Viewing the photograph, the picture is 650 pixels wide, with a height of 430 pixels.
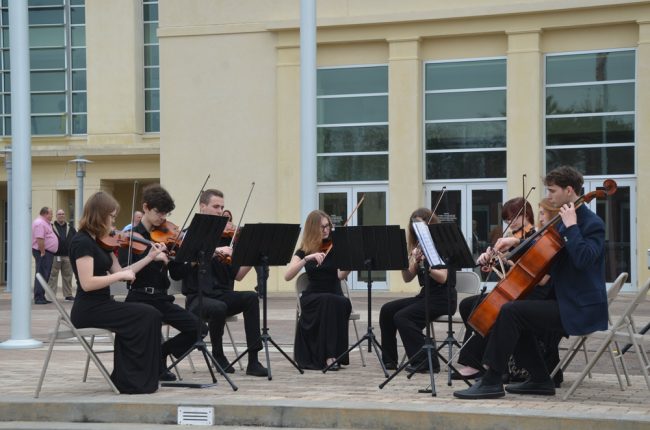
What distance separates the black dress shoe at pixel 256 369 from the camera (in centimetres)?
952

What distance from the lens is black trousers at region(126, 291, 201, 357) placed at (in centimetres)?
915

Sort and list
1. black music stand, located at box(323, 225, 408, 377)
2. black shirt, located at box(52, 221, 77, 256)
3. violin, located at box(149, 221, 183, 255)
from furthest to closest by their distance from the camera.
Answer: black shirt, located at box(52, 221, 77, 256) → black music stand, located at box(323, 225, 408, 377) → violin, located at box(149, 221, 183, 255)

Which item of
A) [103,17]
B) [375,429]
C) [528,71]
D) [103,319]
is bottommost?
[375,429]

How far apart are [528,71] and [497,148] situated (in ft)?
5.67

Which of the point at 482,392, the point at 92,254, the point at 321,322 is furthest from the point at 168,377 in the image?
the point at 482,392

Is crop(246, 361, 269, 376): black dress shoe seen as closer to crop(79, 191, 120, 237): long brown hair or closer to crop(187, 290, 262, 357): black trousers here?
crop(187, 290, 262, 357): black trousers

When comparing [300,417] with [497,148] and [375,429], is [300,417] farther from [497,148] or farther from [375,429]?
[497,148]

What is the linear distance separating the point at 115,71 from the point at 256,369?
21.0m

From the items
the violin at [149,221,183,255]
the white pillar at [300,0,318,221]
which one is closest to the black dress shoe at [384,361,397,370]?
the violin at [149,221,183,255]

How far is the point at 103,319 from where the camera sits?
843cm

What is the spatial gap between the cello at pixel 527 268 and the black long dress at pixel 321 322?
6.99 ft

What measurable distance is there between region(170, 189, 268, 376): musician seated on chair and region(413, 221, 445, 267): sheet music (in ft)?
6.10

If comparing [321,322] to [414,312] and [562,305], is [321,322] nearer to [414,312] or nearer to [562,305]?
A: [414,312]

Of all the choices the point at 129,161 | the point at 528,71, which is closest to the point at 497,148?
the point at 528,71
